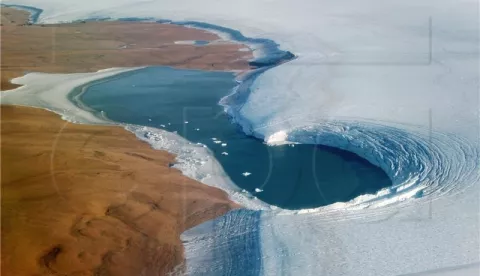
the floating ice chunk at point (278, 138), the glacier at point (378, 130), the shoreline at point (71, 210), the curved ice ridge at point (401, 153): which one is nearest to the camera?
the shoreline at point (71, 210)

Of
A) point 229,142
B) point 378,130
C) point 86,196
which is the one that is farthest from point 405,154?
point 86,196

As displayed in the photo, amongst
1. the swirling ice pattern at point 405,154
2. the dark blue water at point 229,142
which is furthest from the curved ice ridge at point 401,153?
the dark blue water at point 229,142

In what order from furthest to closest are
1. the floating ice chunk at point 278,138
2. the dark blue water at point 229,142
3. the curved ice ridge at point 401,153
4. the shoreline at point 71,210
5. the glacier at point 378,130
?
1. the floating ice chunk at point 278,138
2. the dark blue water at point 229,142
3. the curved ice ridge at point 401,153
4. the glacier at point 378,130
5. the shoreline at point 71,210

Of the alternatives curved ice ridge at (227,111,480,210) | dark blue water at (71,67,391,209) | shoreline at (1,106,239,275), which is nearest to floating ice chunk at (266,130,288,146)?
curved ice ridge at (227,111,480,210)

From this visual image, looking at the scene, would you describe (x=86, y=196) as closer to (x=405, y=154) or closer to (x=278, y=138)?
(x=278, y=138)

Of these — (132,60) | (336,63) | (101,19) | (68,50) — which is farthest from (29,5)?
(336,63)

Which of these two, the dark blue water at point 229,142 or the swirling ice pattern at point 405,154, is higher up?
the swirling ice pattern at point 405,154

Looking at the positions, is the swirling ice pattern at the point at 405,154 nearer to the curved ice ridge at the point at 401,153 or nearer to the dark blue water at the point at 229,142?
the curved ice ridge at the point at 401,153
